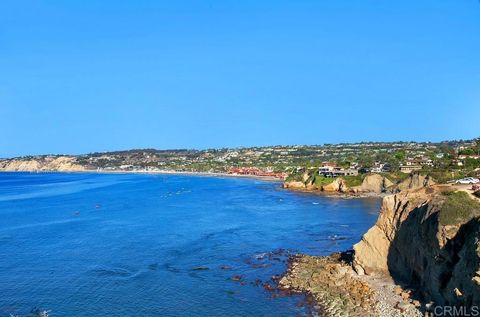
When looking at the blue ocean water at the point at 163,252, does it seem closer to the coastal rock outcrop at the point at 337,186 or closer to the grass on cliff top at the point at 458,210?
the grass on cliff top at the point at 458,210

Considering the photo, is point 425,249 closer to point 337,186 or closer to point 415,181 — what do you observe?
point 415,181

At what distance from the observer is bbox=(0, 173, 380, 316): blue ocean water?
100 ft

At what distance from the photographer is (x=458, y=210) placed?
82.1ft

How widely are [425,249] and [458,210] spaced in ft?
10.1

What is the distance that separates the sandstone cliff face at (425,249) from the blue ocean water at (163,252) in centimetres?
661

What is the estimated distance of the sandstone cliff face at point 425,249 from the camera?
22203 mm

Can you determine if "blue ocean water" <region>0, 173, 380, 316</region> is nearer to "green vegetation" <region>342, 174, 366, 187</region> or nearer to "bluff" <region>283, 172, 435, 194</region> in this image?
"bluff" <region>283, 172, 435, 194</region>

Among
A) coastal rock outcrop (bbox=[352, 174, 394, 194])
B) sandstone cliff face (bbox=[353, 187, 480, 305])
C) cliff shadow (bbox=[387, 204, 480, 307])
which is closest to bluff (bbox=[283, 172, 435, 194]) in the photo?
coastal rock outcrop (bbox=[352, 174, 394, 194])

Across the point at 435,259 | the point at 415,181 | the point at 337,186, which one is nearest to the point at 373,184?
the point at 337,186

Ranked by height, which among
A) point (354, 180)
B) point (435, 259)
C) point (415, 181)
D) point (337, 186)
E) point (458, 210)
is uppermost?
point (458, 210)

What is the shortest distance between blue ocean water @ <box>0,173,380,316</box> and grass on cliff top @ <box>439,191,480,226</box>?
30.0ft

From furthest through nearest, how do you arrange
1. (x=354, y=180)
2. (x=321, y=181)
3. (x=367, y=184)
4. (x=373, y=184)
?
(x=321, y=181) → (x=354, y=180) → (x=367, y=184) → (x=373, y=184)

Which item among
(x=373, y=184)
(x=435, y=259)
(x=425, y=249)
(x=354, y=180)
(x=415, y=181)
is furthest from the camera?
(x=354, y=180)

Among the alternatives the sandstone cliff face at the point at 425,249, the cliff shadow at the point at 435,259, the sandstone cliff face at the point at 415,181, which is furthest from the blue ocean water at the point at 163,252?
the sandstone cliff face at the point at 415,181
